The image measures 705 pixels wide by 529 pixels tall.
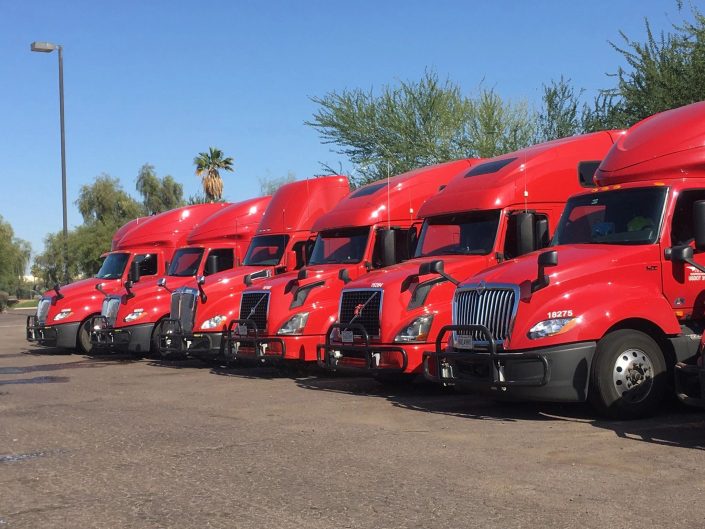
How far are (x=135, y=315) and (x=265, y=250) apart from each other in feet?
10.6

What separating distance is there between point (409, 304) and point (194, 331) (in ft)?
18.6

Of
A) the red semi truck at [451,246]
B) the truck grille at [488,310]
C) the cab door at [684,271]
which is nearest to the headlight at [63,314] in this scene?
the red semi truck at [451,246]

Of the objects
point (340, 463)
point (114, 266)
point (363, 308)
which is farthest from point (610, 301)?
point (114, 266)

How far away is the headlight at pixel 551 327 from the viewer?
883cm

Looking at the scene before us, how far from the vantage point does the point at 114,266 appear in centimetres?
2145

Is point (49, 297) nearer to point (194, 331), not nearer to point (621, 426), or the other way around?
point (194, 331)

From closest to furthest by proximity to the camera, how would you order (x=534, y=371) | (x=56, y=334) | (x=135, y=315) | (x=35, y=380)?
1. (x=534, y=371)
2. (x=35, y=380)
3. (x=135, y=315)
4. (x=56, y=334)

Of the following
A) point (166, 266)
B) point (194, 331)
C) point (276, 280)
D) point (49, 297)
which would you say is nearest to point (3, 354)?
point (49, 297)

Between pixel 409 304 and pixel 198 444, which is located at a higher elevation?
pixel 409 304

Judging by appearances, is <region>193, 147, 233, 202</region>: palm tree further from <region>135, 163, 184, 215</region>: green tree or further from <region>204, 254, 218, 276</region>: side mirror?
<region>204, 254, 218, 276</region>: side mirror

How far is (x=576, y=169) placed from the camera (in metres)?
12.4

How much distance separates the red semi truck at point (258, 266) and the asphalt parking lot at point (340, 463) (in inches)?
152

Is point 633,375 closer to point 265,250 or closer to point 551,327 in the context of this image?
point 551,327

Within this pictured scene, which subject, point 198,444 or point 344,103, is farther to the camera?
point 344,103
